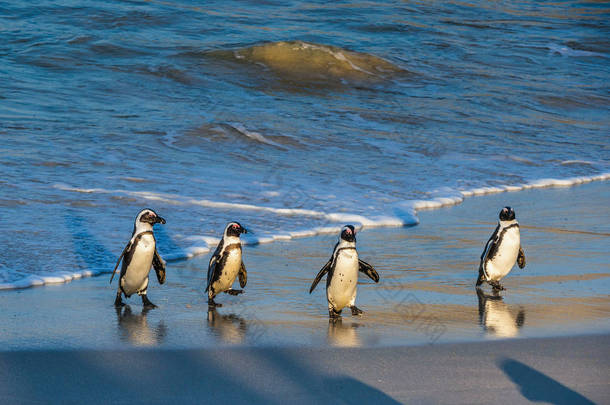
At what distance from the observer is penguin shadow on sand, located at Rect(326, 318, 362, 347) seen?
4.58 m

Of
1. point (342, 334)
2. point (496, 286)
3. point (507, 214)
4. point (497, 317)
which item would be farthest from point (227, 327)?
point (507, 214)

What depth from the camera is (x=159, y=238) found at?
722cm

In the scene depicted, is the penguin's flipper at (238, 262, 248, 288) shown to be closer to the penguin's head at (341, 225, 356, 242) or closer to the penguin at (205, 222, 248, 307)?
the penguin at (205, 222, 248, 307)

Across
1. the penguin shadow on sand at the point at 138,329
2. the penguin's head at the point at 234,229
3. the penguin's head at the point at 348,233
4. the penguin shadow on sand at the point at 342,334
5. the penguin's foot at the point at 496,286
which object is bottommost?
the penguin shadow on sand at the point at 138,329

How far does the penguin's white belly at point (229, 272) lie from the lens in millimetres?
5492

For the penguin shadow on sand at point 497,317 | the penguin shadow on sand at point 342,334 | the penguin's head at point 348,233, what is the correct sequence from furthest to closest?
1. the penguin's head at point 348,233
2. the penguin shadow on sand at point 497,317
3. the penguin shadow on sand at point 342,334

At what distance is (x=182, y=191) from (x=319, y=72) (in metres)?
9.26

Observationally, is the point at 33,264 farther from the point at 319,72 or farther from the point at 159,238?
the point at 319,72

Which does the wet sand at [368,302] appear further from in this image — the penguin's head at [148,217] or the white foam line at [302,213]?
the penguin's head at [148,217]

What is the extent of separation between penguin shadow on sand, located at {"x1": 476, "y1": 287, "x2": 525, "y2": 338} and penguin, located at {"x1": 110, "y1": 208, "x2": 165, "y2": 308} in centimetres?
199

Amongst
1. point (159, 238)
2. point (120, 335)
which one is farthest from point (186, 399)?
point (159, 238)

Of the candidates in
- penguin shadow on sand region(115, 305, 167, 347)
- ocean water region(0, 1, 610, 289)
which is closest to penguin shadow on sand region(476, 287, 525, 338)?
→ penguin shadow on sand region(115, 305, 167, 347)

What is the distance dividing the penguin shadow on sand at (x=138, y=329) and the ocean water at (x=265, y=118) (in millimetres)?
978

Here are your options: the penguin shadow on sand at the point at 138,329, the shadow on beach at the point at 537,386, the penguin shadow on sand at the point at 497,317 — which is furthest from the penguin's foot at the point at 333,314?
the shadow on beach at the point at 537,386
